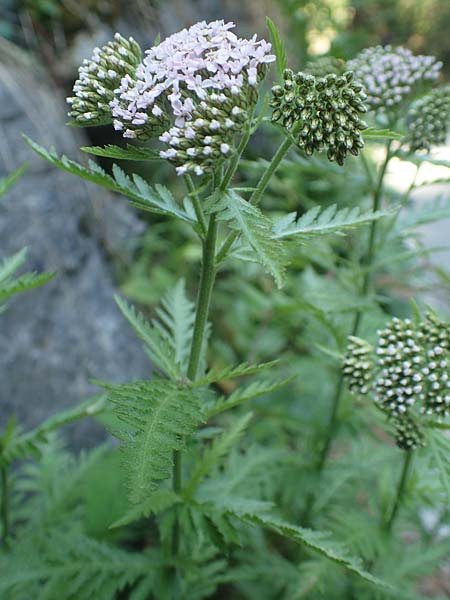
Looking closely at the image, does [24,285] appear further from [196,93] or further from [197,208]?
[196,93]

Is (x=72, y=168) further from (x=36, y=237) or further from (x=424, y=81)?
(x=36, y=237)

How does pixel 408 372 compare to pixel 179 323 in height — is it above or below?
below

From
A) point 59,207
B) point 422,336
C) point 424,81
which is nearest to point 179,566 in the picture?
point 422,336

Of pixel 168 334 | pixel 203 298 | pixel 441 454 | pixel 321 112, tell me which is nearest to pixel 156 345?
pixel 168 334

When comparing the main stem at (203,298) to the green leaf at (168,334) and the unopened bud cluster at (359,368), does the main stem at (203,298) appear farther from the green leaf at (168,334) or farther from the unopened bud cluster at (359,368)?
the unopened bud cluster at (359,368)

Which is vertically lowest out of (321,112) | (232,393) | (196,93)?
(232,393)

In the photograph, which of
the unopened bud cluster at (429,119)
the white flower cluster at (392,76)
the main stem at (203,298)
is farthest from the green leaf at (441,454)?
the white flower cluster at (392,76)
